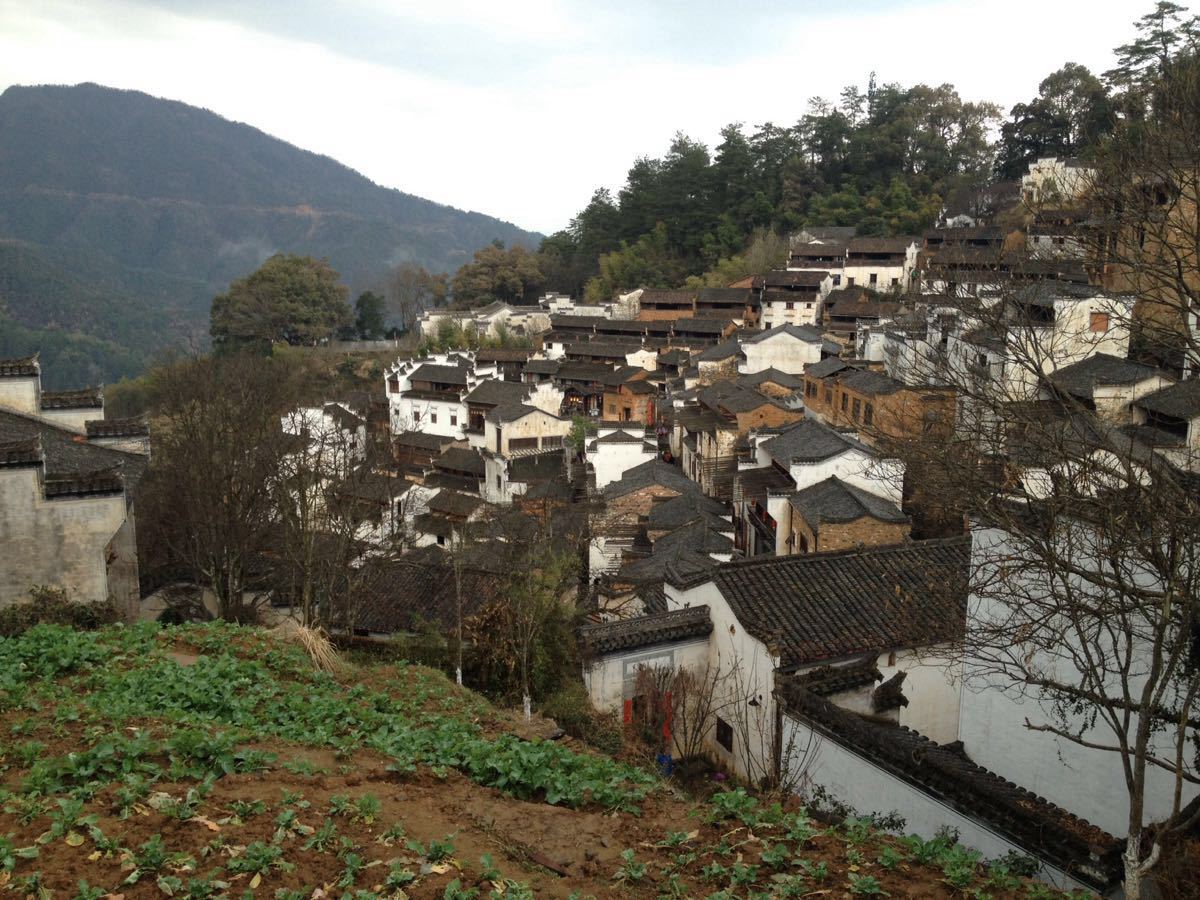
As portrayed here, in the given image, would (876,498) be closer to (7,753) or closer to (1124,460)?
(1124,460)

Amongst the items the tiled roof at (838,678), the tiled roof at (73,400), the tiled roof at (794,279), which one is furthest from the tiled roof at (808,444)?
the tiled roof at (794,279)

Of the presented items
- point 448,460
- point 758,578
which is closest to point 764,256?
point 448,460

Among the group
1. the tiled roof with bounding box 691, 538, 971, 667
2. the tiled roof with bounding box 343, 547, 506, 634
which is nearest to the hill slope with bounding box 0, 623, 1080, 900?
the tiled roof with bounding box 691, 538, 971, 667

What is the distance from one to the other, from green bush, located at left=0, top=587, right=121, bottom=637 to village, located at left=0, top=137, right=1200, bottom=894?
0.85 ft

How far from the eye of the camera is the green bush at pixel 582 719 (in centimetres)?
1135

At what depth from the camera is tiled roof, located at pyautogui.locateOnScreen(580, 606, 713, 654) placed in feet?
42.4

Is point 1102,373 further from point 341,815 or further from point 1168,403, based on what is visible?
point 341,815

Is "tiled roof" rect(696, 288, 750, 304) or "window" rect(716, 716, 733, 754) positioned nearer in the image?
"window" rect(716, 716, 733, 754)

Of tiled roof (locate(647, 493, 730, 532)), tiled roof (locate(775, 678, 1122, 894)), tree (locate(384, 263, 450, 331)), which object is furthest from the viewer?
tree (locate(384, 263, 450, 331))

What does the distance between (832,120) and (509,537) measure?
60.1 metres

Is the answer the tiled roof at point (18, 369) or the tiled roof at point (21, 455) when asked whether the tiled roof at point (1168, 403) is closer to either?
the tiled roof at point (21, 455)

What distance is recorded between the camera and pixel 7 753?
6.24 m

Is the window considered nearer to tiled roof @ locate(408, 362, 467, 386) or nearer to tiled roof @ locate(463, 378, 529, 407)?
tiled roof @ locate(463, 378, 529, 407)

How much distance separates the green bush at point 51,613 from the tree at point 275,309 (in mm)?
53562
